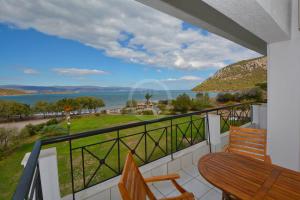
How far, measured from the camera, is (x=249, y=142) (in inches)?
78.2

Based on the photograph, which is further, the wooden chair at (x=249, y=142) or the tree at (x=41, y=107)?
the tree at (x=41, y=107)

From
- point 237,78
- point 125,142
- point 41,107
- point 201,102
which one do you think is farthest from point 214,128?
point 41,107

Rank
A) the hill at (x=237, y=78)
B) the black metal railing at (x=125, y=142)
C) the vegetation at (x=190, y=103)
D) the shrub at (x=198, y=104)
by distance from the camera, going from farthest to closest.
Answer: the shrub at (x=198, y=104) → the vegetation at (x=190, y=103) → the hill at (x=237, y=78) → the black metal railing at (x=125, y=142)

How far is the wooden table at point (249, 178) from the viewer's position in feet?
3.38

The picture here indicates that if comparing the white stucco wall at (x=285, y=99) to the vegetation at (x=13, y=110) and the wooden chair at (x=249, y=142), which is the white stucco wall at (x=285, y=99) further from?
the vegetation at (x=13, y=110)

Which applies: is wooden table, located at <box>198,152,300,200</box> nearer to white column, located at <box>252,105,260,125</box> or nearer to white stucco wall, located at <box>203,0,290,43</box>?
white stucco wall, located at <box>203,0,290,43</box>

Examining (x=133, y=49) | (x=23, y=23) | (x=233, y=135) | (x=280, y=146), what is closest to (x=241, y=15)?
(x=233, y=135)

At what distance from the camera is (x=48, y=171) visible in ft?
4.45

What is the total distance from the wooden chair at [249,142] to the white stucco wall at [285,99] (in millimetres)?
717

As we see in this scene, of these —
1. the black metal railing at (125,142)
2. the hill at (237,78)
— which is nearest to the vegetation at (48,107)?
the black metal railing at (125,142)

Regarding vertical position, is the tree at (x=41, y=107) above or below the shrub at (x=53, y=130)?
above

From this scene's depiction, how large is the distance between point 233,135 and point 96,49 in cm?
2471

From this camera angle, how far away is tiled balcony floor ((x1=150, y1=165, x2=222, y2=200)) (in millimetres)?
1994

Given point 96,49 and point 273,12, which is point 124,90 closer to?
point 96,49
